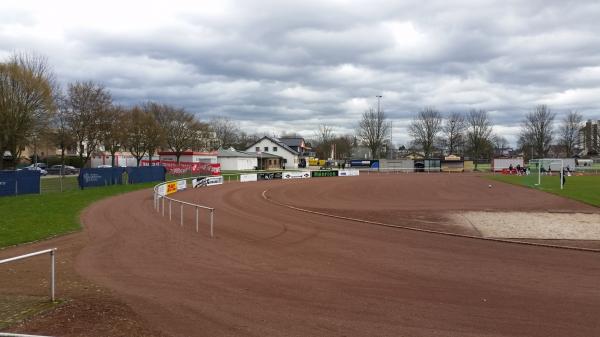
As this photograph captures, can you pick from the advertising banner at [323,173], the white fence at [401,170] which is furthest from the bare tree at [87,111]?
the white fence at [401,170]

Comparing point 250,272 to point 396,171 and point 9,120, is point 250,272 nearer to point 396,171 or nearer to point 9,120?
point 9,120

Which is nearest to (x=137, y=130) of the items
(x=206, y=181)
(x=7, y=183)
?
(x=206, y=181)

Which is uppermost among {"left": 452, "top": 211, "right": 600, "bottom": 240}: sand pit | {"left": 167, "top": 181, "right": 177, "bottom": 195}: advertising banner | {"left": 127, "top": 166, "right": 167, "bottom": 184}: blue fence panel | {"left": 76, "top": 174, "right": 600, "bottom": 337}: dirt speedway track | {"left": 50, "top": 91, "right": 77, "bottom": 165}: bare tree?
{"left": 50, "top": 91, "right": 77, "bottom": 165}: bare tree

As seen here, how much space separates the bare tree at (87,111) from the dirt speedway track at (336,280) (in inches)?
1509

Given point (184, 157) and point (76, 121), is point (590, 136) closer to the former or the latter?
point (184, 157)

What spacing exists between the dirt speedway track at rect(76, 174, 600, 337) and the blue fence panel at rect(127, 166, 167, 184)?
26.5 m

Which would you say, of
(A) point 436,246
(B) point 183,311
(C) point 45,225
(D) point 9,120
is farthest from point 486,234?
(D) point 9,120

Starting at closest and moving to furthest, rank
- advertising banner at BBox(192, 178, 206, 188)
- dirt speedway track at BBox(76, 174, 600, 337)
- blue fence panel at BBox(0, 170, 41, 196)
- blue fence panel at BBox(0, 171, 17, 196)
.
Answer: dirt speedway track at BBox(76, 174, 600, 337) < blue fence panel at BBox(0, 171, 17, 196) < blue fence panel at BBox(0, 170, 41, 196) < advertising banner at BBox(192, 178, 206, 188)

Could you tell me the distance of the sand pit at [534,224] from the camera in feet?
57.0

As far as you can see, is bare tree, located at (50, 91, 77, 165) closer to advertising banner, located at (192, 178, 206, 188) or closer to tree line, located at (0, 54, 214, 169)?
tree line, located at (0, 54, 214, 169)

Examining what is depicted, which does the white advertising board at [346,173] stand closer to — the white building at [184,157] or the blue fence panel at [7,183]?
the white building at [184,157]

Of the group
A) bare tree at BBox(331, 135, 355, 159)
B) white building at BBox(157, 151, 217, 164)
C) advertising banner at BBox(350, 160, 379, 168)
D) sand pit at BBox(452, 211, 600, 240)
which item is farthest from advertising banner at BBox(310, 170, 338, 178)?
bare tree at BBox(331, 135, 355, 159)

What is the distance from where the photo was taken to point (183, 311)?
7953mm

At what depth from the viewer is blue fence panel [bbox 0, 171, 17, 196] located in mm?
30348
